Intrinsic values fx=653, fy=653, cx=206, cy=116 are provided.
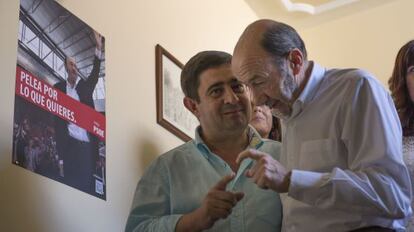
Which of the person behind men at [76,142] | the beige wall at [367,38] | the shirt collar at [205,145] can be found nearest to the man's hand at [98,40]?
the person behind men at [76,142]

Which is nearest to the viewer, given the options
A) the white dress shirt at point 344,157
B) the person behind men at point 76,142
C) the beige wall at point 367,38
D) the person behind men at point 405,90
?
the white dress shirt at point 344,157

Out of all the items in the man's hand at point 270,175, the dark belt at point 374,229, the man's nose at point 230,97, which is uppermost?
the man's nose at point 230,97

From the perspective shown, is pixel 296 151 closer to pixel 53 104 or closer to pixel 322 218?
pixel 322 218

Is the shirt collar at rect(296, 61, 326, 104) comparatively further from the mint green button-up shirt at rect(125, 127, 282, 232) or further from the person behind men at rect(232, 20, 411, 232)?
the mint green button-up shirt at rect(125, 127, 282, 232)

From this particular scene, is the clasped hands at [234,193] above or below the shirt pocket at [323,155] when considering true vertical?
below

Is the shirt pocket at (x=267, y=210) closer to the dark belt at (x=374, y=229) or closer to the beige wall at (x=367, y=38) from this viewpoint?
the dark belt at (x=374, y=229)

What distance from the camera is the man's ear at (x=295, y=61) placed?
58.1 inches

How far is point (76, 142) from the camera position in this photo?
5.82 feet

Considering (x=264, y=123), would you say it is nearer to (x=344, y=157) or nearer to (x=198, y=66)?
(x=198, y=66)

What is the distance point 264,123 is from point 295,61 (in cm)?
75

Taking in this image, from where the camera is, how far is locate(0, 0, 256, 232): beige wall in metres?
1.57

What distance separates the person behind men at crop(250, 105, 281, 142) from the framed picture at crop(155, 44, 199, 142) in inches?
11.1

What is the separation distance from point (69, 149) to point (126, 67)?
0.44 meters

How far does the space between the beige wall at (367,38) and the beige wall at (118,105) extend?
0.85 meters
